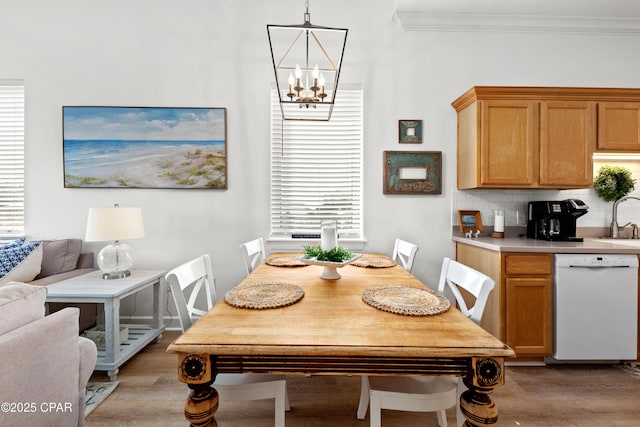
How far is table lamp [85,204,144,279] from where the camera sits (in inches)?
91.6

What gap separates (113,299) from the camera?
6.94 feet

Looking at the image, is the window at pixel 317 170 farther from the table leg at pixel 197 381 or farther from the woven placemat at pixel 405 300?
the table leg at pixel 197 381

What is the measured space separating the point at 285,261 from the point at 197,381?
1.26 metres

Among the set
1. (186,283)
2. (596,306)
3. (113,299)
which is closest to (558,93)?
(596,306)

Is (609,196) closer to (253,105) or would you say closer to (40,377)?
(253,105)

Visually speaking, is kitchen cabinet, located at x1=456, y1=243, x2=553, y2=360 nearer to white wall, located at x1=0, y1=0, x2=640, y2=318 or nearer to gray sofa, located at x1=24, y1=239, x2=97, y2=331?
white wall, located at x1=0, y1=0, x2=640, y2=318

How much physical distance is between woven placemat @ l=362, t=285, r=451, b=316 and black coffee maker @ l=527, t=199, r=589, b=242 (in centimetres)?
186

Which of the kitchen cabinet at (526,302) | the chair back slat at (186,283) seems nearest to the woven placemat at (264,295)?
the chair back slat at (186,283)

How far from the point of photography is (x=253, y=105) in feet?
9.69

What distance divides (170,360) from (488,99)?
332cm

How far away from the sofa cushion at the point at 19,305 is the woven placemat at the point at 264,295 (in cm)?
75

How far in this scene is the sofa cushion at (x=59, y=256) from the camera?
8.61ft

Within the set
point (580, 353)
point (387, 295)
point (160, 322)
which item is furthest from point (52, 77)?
point (580, 353)

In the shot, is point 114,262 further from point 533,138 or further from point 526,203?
point 526,203
